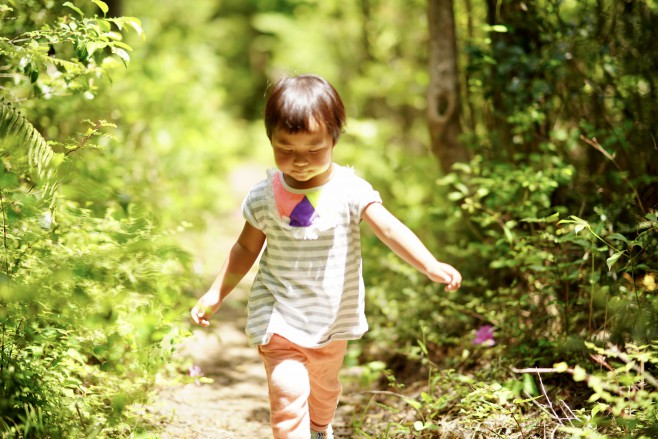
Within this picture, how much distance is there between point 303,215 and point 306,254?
15 cm

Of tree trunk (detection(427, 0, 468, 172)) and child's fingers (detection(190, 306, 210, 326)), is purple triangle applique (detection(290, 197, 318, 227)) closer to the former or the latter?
child's fingers (detection(190, 306, 210, 326))

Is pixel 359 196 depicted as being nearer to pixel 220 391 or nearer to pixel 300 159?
pixel 300 159

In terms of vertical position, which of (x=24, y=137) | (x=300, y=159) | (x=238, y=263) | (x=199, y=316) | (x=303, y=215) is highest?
(x=24, y=137)

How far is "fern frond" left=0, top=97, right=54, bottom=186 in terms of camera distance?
2502 mm

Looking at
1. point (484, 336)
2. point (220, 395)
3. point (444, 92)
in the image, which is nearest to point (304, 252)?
point (484, 336)

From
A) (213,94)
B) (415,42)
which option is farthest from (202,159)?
(415,42)

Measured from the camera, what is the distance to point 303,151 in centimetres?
253

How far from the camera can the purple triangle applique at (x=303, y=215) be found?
2635 millimetres

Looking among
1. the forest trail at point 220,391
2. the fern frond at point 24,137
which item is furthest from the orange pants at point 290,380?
the fern frond at point 24,137

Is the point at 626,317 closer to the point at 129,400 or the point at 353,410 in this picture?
the point at 353,410

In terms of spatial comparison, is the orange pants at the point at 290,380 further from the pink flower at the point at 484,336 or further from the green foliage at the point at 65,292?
the pink flower at the point at 484,336

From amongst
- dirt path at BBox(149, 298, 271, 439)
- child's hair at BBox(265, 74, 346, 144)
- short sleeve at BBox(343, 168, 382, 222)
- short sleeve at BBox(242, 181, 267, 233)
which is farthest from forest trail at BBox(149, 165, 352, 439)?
child's hair at BBox(265, 74, 346, 144)

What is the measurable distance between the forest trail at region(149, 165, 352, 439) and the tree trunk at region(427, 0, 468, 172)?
1.92 meters

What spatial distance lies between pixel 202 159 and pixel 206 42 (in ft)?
15.2
